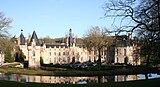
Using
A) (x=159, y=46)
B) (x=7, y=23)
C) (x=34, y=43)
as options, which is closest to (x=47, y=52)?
(x=34, y=43)

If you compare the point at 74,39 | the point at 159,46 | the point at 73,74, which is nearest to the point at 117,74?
the point at 73,74

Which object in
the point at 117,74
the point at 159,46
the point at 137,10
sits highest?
the point at 137,10

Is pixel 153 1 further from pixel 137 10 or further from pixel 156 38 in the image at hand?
pixel 156 38

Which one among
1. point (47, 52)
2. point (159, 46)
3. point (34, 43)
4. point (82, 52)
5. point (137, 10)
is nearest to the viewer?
point (137, 10)

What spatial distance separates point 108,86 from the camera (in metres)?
20.7

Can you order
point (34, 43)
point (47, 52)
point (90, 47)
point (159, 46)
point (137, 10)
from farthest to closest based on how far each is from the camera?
point (47, 52)
point (34, 43)
point (90, 47)
point (159, 46)
point (137, 10)

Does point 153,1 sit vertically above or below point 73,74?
above

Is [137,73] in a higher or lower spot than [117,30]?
lower

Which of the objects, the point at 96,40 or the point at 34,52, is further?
the point at 34,52

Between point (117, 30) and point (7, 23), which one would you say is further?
point (7, 23)

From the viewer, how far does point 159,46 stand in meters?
24.7

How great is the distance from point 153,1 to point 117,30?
3.49m

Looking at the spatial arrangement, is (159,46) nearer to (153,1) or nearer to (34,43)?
(153,1)

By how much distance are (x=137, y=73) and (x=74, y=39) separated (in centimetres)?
6545
